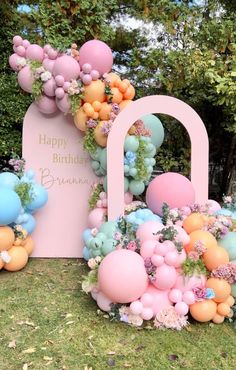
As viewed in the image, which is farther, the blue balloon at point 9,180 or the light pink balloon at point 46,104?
the light pink balloon at point 46,104

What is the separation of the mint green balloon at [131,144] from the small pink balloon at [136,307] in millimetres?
1749

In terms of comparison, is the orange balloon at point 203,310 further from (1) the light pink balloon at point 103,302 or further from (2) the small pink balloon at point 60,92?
(2) the small pink balloon at point 60,92

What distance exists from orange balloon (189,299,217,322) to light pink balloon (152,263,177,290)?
27 cm

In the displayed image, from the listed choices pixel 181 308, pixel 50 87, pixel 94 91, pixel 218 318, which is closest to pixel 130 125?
pixel 94 91

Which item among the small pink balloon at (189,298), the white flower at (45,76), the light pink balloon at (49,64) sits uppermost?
the light pink balloon at (49,64)

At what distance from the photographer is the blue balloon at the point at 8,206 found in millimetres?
→ 3996

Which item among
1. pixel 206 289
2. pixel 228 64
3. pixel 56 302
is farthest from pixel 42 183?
pixel 228 64

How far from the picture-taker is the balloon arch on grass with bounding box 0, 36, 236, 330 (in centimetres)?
322

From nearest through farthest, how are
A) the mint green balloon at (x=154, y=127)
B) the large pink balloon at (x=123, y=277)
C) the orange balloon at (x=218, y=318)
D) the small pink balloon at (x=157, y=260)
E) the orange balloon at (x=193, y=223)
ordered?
1. the large pink balloon at (x=123, y=277)
2. the small pink balloon at (x=157, y=260)
3. the orange balloon at (x=218, y=318)
4. the orange balloon at (x=193, y=223)
5. the mint green balloon at (x=154, y=127)

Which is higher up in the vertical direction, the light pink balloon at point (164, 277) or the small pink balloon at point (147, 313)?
the light pink balloon at point (164, 277)

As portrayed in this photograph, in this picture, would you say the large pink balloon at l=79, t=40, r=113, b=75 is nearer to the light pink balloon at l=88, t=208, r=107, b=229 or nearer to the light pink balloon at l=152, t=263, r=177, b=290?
the light pink balloon at l=88, t=208, r=107, b=229

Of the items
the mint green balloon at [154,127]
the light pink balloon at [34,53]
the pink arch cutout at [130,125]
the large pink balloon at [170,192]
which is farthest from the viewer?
the mint green balloon at [154,127]

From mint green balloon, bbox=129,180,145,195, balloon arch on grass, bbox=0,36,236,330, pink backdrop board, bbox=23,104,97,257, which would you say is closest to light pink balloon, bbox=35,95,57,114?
balloon arch on grass, bbox=0,36,236,330

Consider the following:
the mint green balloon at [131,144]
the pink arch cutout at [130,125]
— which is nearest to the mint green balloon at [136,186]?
the pink arch cutout at [130,125]
